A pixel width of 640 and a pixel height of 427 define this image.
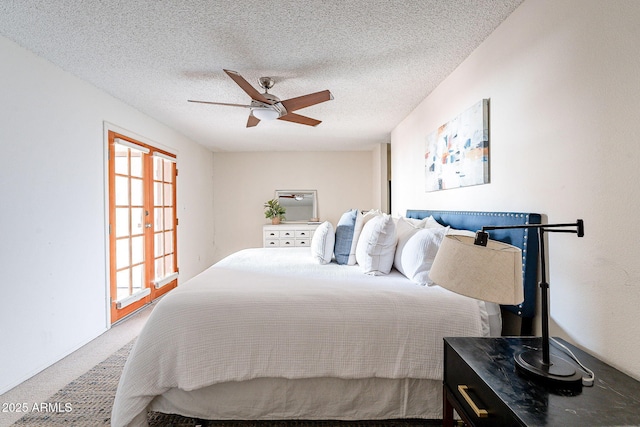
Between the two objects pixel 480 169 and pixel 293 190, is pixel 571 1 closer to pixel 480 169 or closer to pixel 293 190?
pixel 480 169

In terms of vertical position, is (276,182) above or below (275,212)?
above

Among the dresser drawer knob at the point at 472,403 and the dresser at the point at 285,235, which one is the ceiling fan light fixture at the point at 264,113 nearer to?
the dresser drawer knob at the point at 472,403

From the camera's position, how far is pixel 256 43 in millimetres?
1990

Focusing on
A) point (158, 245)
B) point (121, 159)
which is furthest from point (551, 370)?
point (158, 245)

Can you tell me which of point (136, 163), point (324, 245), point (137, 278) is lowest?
point (137, 278)

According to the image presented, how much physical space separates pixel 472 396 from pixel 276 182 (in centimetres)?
513

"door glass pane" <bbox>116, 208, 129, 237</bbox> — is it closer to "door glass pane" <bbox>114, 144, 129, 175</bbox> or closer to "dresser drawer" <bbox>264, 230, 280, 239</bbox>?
"door glass pane" <bbox>114, 144, 129, 175</bbox>

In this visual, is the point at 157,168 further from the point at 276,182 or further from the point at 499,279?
the point at 499,279

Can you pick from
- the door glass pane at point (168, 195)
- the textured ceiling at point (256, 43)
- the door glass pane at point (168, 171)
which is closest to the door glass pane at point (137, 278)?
the door glass pane at point (168, 195)

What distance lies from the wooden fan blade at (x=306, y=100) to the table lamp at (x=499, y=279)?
1.71 meters

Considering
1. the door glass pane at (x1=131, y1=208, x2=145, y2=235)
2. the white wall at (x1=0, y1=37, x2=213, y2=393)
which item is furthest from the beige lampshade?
the door glass pane at (x1=131, y1=208, x2=145, y2=235)

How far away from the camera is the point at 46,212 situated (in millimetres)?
2227

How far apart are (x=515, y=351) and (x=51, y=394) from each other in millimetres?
2653

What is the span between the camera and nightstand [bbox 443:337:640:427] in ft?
2.60
